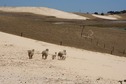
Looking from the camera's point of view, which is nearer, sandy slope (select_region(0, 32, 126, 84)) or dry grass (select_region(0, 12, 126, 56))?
sandy slope (select_region(0, 32, 126, 84))

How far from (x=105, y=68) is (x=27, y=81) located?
10841 millimetres

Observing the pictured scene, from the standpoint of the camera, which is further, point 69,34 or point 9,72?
point 69,34

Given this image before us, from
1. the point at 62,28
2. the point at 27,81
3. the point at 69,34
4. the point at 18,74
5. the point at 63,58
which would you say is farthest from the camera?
the point at 62,28

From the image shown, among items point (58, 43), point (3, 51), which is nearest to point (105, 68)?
point (3, 51)

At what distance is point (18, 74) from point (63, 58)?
354 inches

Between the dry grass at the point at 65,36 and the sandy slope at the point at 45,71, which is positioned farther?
the dry grass at the point at 65,36

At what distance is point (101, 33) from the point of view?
53.5 metres

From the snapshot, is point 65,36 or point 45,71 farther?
point 65,36

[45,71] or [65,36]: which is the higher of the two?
[45,71]

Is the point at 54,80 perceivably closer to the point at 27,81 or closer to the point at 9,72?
the point at 27,81

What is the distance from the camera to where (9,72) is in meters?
19.9

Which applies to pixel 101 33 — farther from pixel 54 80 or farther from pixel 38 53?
pixel 54 80

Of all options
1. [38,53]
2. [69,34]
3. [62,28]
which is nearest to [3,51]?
[38,53]

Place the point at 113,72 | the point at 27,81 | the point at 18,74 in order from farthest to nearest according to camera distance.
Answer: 1. the point at 113,72
2. the point at 18,74
3. the point at 27,81
